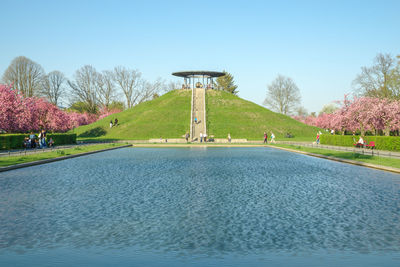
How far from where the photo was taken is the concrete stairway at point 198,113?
69.2 m

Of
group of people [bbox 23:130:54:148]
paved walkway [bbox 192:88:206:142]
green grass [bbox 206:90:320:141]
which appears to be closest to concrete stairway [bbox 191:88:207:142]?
paved walkway [bbox 192:88:206:142]

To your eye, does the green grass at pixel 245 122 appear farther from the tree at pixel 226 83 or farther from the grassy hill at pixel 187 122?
the tree at pixel 226 83

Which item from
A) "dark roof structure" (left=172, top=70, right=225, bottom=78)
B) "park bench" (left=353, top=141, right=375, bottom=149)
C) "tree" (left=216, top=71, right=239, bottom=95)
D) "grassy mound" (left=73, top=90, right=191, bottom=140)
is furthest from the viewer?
"tree" (left=216, top=71, right=239, bottom=95)

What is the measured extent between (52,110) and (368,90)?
55.8 meters

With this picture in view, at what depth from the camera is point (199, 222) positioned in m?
9.27

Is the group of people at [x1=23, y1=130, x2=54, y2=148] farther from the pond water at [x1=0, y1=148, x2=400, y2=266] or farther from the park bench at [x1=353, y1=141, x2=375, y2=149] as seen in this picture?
the park bench at [x1=353, y1=141, x2=375, y2=149]

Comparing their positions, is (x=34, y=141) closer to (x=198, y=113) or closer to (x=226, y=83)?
(x=198, y=113)

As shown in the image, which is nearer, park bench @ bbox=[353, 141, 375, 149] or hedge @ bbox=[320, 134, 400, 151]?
hedge @ bbox=[320, 134, 400, 151]

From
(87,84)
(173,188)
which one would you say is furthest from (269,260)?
(87,84)

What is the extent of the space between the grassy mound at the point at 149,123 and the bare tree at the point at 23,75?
15.3 metres

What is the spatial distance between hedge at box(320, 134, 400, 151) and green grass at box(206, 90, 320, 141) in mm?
15238

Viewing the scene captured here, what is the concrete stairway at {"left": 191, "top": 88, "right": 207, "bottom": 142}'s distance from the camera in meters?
69.2

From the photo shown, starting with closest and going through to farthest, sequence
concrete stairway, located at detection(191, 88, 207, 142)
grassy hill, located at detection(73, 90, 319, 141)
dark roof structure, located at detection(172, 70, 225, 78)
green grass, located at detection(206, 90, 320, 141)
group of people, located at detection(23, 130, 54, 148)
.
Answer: group of people, located at detection(23, 130, 54, 148) < concrete stairway, located at detection(191, 88, 207, 142) < grassy hill, located at detection(73, 90, 319, 141) < green grass, located at detection(206, 90, 320, 141) < dark roof structure, located at detection(172, 70, 225, 78)

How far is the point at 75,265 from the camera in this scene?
6258 mm
